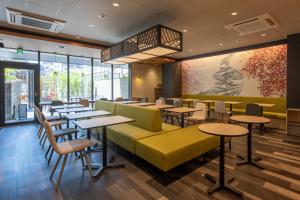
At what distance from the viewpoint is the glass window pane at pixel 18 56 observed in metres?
5.88

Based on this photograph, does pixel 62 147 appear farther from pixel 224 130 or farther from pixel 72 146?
pixel 224 130

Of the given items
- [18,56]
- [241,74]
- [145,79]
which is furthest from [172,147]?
[145,79]

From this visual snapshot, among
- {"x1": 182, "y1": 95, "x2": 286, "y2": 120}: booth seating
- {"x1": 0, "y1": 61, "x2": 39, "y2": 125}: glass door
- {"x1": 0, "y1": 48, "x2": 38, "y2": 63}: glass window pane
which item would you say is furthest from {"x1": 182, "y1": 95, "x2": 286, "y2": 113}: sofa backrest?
{"x1": 0, "y1": 48, "x2": 38, "y2": 63}: glass window pane

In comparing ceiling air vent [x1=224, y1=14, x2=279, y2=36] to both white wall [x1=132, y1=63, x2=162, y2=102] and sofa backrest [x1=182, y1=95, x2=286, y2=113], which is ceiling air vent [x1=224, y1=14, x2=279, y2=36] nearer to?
sofa backrest [x1=182, y1=95, x2=286, y2=113]

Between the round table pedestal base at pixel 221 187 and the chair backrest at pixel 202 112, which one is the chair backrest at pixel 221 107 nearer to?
the chair backrest at pixel 202 112

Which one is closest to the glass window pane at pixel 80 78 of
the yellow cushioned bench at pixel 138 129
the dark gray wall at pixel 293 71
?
the yellow cushioned bench at pixel 138 129

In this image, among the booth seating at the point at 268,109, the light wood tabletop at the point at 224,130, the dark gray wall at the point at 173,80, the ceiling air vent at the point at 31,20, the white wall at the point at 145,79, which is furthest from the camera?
the dark gray wall at the point at 173,80

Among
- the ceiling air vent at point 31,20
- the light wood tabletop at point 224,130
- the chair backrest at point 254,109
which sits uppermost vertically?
the ceiling air vent at point 31,20

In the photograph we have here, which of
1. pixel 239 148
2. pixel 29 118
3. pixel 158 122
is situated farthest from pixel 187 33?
pixel 29 118

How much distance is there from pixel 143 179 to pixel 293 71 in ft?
17.6

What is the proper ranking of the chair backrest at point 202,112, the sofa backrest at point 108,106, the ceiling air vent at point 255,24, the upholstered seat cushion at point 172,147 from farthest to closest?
1. the chair backrest at point 202,112
2. the sofa backrest at point 108,106
3. the ceiling air vent at point 255,24
4. the upholstered seat cushion at point 172,147

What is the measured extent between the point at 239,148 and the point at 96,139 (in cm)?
345

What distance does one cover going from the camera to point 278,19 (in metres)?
4.00

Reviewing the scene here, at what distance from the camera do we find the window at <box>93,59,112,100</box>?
7.84 metres
